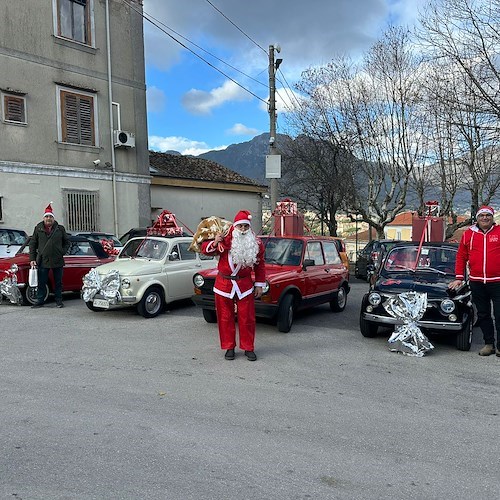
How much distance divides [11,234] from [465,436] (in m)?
11.3

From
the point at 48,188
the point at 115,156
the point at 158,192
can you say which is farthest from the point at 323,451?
the point at 158,192

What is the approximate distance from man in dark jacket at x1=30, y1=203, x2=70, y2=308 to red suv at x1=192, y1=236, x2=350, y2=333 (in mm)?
3220

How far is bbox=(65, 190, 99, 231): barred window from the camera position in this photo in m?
16.4

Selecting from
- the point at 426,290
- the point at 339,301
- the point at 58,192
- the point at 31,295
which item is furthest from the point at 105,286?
the point at 58,192

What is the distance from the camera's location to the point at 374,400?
4719mm

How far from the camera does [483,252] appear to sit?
20.4 feet

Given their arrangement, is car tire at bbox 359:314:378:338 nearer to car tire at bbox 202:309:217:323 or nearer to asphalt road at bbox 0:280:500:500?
asphalt road at bbox 0:280:500:500

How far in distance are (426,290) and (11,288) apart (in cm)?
784

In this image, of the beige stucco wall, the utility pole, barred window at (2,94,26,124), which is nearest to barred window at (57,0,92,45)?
barred window at (2,94,26,124)

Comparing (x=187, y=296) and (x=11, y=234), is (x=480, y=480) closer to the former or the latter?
(x=187, y=296)

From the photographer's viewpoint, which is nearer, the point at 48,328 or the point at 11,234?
the point at 48,328

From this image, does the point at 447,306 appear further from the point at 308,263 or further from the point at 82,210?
the point at 82,210

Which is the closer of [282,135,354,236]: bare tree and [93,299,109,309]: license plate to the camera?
[93,299,109,309]: license plate

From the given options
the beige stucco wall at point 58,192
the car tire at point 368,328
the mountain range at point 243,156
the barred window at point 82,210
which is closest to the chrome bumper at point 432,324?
the car tire at point 368,328
